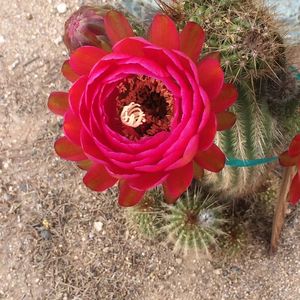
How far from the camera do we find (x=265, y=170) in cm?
163

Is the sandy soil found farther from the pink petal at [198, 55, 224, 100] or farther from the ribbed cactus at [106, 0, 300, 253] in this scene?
the pink petal at [198, 55, 224, 100]

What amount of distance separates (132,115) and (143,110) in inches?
2.5

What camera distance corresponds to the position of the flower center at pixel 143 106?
1008 mm

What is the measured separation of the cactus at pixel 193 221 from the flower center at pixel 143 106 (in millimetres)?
622

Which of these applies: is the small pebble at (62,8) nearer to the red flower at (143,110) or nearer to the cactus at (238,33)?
the cactus at (238,33)

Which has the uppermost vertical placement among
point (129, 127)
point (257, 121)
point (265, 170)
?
point (129, 127)

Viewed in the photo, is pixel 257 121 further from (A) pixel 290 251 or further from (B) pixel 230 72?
(A) pixel 290 251

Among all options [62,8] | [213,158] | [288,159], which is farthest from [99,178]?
[62,8]

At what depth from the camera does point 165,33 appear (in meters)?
0.96

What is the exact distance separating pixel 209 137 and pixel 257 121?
47cm

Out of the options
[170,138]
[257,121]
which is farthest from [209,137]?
[257,121]

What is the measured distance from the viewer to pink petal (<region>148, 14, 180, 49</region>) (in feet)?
3.12

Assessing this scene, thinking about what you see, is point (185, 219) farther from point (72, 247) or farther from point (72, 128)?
point (72, 128)

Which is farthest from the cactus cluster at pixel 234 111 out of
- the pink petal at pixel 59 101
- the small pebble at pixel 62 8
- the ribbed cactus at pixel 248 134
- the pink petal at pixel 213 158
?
the small pebble at pixel 62 8
